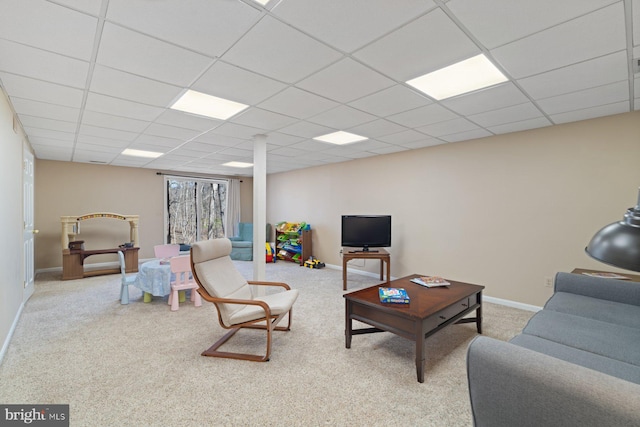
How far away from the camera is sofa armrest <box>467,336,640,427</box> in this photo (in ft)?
3.21

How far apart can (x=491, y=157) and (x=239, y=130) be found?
3554mm

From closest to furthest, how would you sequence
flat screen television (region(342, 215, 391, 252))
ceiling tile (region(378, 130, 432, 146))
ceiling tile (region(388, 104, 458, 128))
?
ceiling tile (region(388, 104, 458, 128))
ceiling tile (region(378, 130, 432, 146))
flat screen television (region(342, 215, 391, 252))

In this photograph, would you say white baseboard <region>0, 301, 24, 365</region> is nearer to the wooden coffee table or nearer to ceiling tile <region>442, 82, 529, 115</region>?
the wooden coffee table

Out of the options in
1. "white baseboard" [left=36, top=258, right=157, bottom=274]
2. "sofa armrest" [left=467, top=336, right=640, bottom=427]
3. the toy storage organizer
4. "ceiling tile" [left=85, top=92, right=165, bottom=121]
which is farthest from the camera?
the toy storage organizer

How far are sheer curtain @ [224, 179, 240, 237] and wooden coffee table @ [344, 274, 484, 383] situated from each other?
6.31 metres

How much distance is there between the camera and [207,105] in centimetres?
305

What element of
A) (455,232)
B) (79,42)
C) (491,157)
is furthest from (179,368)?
(491,157)

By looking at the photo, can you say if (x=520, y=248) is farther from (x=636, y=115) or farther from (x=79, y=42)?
(x=79, y=42)

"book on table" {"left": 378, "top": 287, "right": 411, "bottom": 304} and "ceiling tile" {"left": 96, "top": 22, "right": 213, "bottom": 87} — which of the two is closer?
"ceiling tile" {"left": 96, "top": 22, "right": 213, "bottom": 87}

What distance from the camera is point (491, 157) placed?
4109 millimetres

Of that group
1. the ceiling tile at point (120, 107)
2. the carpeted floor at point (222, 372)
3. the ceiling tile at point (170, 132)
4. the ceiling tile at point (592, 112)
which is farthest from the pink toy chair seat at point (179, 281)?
the ceiling tile at point (592, 112)

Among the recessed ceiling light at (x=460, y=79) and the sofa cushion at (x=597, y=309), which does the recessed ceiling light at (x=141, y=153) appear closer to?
the recessed ceiling light at (x=460, y=79)

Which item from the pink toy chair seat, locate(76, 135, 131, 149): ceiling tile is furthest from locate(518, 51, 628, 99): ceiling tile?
locate(76, 135, 131, 149): ceiling tile

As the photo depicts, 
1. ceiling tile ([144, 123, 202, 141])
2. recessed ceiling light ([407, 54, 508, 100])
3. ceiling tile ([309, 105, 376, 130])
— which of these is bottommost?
ceiling tile ([144, 123, 202, 141])
